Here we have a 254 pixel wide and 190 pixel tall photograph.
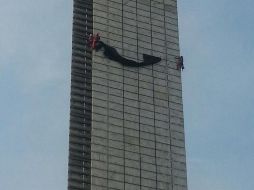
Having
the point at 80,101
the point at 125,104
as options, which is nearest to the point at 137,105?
the point at 125,104

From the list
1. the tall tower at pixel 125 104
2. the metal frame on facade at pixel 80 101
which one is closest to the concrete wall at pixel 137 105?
the tall tower at pixel 125 104

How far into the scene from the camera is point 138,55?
566 feet

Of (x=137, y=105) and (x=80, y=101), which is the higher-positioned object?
(x=137, y=105)

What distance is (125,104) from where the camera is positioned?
166 metres

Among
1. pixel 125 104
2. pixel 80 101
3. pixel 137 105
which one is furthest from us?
pixel 137 105

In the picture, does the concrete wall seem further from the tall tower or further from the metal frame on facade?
the metal frame on facade

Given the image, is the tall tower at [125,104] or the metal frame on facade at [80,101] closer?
the metal frame on facade at [80,101]

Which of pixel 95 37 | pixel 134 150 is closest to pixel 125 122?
pixel 134 150

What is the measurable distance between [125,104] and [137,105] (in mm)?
2653

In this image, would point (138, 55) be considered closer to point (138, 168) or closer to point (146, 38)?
point (146, 38)

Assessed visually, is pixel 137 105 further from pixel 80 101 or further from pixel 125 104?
pixel 80 101

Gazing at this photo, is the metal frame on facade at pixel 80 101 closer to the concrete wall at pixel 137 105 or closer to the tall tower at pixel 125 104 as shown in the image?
the tall tower at pixel 125 104

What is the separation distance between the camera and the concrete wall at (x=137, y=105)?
159450mm

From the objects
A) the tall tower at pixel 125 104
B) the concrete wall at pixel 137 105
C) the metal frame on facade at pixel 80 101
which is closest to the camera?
the metal frame on facade at pixel 80 101
